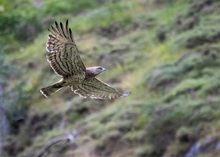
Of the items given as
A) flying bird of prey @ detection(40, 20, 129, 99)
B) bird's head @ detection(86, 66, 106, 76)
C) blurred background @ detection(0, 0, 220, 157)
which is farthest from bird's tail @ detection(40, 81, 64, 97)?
blurred background @ detection(0, 0, 220, 157)

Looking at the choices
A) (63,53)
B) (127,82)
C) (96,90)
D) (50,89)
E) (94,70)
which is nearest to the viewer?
(63,53)

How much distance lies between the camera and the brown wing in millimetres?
7996

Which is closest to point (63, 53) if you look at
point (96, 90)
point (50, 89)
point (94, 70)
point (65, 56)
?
point (65, 56)

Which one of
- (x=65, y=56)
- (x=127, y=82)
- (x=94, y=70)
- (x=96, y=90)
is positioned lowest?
(x=96, y=90)

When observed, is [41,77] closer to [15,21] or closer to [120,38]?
[120,38]

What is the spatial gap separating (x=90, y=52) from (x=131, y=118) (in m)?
4.08

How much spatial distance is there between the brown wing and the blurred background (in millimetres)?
4442

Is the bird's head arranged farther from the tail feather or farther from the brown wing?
the tail feather

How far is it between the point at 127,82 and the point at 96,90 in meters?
11.0

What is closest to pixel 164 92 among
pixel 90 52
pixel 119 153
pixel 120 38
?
pixel 119 153

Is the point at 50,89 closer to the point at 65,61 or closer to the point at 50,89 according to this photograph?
the point at 50,89

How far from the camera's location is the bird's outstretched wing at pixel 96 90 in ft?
29.2

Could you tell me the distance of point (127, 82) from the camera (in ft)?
65.9

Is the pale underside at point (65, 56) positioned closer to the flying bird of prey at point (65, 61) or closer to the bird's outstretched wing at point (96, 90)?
the flying bird of prey at point (65, 61)
